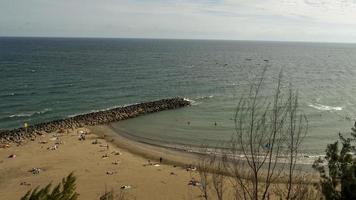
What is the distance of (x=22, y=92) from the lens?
70562 mm

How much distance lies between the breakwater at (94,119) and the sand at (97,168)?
271 centimetres

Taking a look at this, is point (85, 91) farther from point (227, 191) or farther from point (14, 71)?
point (227, 191)

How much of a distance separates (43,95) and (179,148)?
35.4m

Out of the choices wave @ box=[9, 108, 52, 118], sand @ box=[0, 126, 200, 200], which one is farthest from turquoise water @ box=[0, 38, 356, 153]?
sand @ box=[0, 126, 200, 200]

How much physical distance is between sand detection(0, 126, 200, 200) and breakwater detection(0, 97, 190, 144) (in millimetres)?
2713

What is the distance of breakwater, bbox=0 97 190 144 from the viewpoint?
154 ft

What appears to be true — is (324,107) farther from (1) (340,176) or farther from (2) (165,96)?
(1) (340,176)

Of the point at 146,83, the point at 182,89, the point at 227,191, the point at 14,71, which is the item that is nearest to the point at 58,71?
the point at 14,71

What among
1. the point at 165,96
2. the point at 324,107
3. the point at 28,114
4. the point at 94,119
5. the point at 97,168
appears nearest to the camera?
the point at 97,168

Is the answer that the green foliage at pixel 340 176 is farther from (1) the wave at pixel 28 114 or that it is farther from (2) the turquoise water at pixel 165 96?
(1) the wave at pixel 28 114

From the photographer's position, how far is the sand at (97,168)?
30062 mm

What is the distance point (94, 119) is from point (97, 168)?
19.8 metres

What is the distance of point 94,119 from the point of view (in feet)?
178

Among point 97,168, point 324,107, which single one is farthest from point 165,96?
point 97,168
